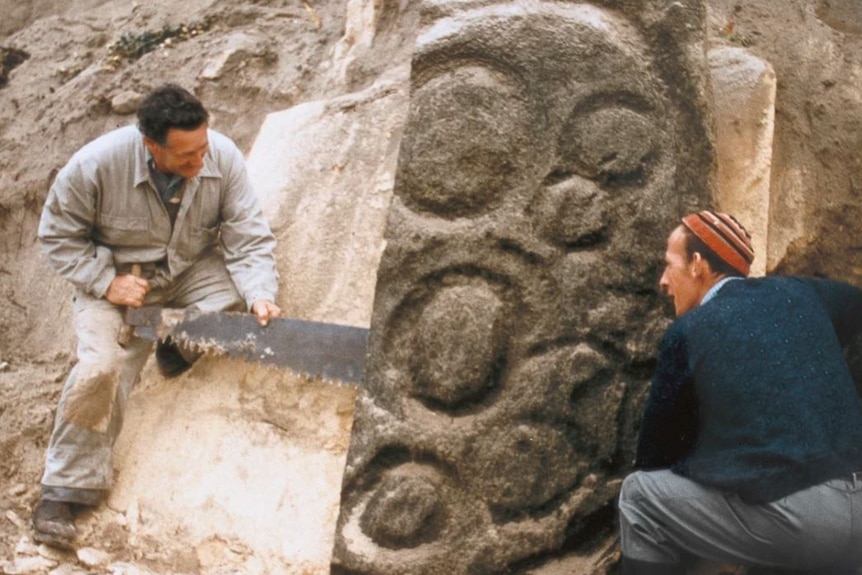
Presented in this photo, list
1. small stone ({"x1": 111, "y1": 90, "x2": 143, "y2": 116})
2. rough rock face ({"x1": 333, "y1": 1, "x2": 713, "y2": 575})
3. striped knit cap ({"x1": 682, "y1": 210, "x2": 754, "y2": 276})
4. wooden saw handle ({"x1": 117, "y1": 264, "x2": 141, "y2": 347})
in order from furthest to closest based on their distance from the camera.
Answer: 1. small stone ({"x1": 111, "y1": 90, "x2": 143, "y2": 116})
2. wooden saw handle ({"x1": 117, "y1": 264, "x2": 141, "y2": 347})
3. rough rock face ({"x1": 333, "y1": 1, "x2": 713, "y2": 575})
4. striped knit cap ({"x1": 682, "y1": 210, "x2": 754, "y2": 276})

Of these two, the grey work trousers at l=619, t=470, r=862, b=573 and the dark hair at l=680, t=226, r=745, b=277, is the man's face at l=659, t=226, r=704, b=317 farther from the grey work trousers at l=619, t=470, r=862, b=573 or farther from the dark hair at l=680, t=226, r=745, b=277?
the grey work trousers at l=619, t=470, r=862, b=573

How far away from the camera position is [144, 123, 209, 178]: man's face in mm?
3592

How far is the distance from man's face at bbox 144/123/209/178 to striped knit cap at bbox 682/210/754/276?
158 cm

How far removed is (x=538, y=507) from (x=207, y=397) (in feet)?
4.70

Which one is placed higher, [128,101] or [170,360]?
[128,101]

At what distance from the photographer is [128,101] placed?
4.89m

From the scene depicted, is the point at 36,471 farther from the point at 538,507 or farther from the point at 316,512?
the point at 538,507

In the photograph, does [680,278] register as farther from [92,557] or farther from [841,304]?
[92,557]

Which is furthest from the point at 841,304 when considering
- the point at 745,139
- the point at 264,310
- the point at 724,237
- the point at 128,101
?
the point at 128,101

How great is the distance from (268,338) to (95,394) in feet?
1.93

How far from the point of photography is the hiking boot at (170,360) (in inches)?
155

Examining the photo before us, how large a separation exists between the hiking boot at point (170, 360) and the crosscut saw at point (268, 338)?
4.1 inches

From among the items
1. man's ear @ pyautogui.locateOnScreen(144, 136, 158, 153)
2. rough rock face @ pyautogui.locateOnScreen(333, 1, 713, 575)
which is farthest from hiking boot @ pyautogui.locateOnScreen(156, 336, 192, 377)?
rough rock face @ pyautogui.locateOnScreen(333, 1, 713, 575)

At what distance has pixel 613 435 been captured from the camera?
302 centimetres
